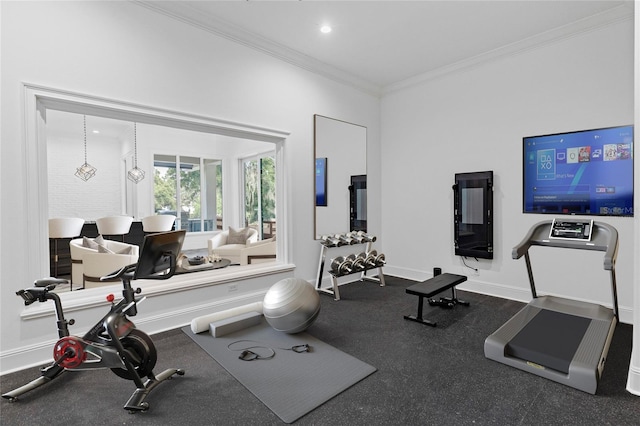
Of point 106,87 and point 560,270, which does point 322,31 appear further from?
point 560,270

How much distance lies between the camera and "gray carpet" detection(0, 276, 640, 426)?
1841 millimetres

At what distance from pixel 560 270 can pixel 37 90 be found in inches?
209

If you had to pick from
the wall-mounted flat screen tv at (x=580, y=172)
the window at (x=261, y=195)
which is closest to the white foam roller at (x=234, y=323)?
the wall-mounted flat screen tv at (x=580, y=172)

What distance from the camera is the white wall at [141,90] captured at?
2377 millimetres

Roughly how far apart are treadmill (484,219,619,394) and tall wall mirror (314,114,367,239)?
7.97ft

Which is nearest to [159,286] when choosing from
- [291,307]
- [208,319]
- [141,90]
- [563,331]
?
[208,319]

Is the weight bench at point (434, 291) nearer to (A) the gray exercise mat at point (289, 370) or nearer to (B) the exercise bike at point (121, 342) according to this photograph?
(A) the gray exercise mat at point (289, 370)

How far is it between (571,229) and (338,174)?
2844mm

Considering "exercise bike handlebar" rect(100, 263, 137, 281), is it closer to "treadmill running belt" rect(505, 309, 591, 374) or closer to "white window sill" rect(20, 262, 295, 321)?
"white window sill" rect(20, 262, 295, 321)

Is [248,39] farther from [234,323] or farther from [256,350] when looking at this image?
[256,350]

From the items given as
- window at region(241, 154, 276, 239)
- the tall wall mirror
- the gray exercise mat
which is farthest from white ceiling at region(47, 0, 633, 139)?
window at region(241, 154, 276, 239)

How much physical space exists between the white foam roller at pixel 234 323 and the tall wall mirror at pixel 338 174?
5.08 ft

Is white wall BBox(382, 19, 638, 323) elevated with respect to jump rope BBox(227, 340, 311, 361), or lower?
elevated

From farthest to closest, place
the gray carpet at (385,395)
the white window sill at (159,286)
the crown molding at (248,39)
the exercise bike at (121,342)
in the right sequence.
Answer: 1. the crown molding at (248,39)
2. the white window sill at (159,286)
3. the exercise bike at (121,342)
4. the gray carpet at (385,395)
